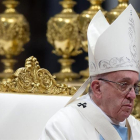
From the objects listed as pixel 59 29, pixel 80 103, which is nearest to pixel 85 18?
pixel 59 29

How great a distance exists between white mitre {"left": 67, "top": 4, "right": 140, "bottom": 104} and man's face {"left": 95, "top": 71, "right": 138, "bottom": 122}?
5 centimetres

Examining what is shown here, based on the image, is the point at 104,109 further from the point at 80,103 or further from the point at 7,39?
the point at 7,39

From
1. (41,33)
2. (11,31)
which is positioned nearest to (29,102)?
(11,31)

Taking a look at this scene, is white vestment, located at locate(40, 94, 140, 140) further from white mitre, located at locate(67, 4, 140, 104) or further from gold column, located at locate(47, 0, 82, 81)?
gold column, located at locate(47, 0, 82, 81)

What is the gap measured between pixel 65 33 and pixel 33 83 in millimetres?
1163

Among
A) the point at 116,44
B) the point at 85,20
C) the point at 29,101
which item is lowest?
the point at 29,101

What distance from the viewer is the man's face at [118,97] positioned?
8.18ft

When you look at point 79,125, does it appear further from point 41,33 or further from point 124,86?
point 41,33

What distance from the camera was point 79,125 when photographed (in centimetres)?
256

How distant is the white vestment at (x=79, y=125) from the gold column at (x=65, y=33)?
1.64 metres

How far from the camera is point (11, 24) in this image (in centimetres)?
435

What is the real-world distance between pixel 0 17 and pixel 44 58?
706 mm

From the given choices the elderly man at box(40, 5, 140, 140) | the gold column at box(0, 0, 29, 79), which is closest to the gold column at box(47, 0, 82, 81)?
the gold column at box(0, 0, 29, 79)

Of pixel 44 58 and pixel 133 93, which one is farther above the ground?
pixel 133 93
